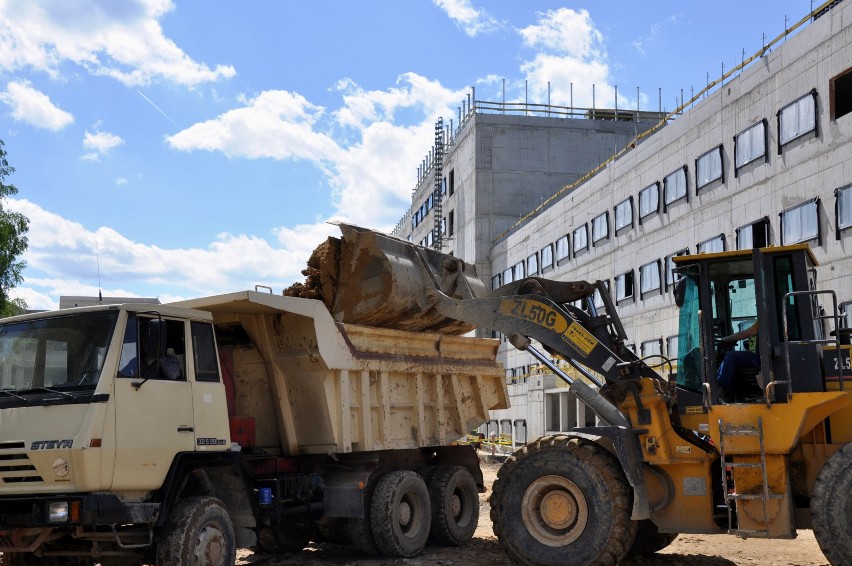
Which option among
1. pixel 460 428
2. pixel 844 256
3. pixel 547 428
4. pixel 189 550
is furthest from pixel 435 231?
pixel 189 550

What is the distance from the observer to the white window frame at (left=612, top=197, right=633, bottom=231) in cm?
3666

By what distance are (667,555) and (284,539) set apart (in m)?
4.70

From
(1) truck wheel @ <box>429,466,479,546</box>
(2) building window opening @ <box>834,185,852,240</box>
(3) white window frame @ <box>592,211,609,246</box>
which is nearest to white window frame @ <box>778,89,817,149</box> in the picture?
(2) building window opening @ <box>834,185,852,240</box>

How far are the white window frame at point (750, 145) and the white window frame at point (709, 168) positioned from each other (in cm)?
93

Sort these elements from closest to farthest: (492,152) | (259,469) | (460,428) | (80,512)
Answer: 1. (80,512)
2. (259,469)
3. (460,428)
4. (492,152)

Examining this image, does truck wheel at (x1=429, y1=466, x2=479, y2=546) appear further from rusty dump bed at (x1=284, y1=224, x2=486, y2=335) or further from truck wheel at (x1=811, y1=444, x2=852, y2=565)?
truck wheel at (x1=811, y1=444, x2=852, y2=565)

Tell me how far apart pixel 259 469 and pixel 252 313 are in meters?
1.74

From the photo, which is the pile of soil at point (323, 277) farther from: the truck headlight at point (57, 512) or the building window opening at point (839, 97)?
the building window opening at point (839, 97)

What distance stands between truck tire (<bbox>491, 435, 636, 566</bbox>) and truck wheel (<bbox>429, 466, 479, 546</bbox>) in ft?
7.27

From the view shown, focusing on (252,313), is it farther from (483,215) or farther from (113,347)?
(483,215)

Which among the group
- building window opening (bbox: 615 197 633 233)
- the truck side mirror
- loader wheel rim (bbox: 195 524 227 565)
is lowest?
loader wheel rim (bbox: 195 524 227 565)

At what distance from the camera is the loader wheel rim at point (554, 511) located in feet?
31.0

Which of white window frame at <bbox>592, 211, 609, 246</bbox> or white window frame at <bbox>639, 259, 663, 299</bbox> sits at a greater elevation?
white window frame at <bbox>592, 211, 609, 246</bbox>

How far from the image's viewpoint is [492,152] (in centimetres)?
5347
